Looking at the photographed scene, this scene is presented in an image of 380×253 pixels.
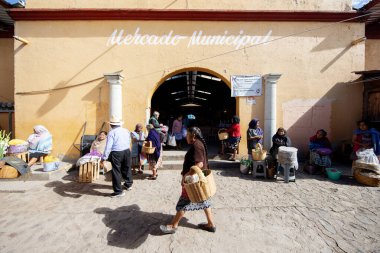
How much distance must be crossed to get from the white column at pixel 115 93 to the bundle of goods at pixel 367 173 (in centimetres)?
717

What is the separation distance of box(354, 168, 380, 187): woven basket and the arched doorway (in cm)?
708

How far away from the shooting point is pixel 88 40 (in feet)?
24.2

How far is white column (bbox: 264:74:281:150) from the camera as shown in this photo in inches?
289

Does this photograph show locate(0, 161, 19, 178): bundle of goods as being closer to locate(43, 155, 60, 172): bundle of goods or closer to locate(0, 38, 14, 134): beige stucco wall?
locate(43, 155, 60, 172): bundle of goods

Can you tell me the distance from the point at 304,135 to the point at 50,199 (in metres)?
7.98

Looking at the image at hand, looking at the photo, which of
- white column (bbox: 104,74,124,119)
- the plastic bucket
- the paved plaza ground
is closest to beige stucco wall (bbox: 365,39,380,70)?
the plastic bucket

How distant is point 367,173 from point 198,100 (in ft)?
54.9

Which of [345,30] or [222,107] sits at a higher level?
[345,30]

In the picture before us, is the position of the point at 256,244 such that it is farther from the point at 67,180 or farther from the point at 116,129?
the point at 67,180

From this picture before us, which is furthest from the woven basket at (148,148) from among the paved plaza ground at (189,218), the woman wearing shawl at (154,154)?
the paved plaza ground at (189,218)

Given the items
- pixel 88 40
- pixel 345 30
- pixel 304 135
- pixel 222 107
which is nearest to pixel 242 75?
pixel 304 135

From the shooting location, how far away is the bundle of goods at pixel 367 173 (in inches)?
205

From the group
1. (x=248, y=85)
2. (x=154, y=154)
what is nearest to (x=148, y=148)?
(x=154, y=154)

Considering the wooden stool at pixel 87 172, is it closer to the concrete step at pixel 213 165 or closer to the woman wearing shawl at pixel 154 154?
the woman wearing shawl at pixel 154 154
